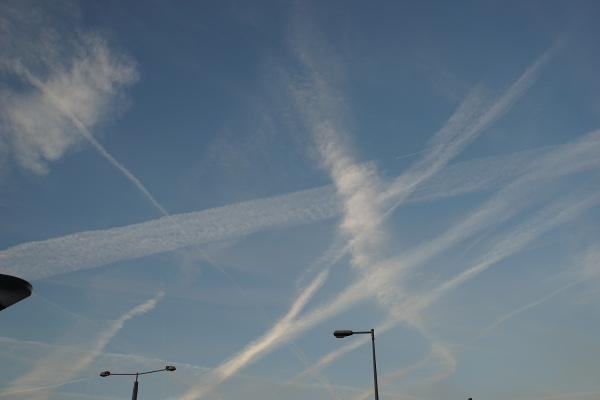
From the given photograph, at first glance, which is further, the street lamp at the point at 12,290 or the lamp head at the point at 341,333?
the lamp head at the point at 341,333

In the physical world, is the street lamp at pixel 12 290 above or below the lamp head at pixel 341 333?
below

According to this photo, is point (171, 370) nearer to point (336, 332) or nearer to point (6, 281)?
point (336, 332)

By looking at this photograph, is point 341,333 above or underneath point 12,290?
above

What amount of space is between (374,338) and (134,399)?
70.4 feet

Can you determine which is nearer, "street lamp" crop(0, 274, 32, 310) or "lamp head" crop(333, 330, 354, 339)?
"street lamp" crop(0, 274, 32, 310)

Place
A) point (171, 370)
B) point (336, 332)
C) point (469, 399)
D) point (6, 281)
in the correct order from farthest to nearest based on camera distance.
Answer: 1. point (469, 399)
2. point (171, 370)
3. point (336, 332)
4. point (6, 281)

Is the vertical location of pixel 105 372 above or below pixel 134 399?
above

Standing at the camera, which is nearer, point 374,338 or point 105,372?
point 374,338

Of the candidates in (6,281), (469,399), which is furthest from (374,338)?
(469,399)

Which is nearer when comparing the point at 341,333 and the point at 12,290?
the point at 12,290

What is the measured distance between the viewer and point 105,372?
40.7 meters

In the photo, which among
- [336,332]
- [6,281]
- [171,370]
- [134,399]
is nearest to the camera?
[6,281]

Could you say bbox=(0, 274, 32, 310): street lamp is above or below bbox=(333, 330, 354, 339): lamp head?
below

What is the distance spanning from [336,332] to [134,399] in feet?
67.3
